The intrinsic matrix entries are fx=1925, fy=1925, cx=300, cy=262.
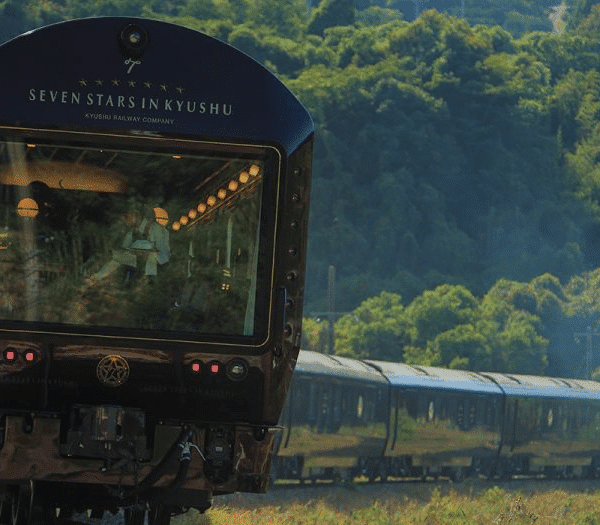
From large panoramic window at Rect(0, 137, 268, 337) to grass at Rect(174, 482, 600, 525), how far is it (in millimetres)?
8593

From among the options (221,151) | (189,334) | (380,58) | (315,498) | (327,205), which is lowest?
(315,498)

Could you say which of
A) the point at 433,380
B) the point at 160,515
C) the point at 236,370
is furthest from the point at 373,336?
the point at 236,370

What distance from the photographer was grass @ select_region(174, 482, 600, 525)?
2361cm

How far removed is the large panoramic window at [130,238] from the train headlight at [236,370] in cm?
17

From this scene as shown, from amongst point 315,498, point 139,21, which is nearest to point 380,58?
point 315,498

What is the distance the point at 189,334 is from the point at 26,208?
3.88 ft

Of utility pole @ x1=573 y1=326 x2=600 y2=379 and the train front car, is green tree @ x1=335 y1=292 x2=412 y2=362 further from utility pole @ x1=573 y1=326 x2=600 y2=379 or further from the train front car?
the train front car

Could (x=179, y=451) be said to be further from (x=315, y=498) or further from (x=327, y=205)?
(x=327, y=205)

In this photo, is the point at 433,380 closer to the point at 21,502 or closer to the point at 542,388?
the point at 542,388

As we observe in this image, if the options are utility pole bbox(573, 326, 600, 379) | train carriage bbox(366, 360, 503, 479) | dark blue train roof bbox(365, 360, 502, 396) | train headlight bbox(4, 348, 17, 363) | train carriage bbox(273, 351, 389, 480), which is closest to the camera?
train headlight bbox(4, 348, 17, 363)

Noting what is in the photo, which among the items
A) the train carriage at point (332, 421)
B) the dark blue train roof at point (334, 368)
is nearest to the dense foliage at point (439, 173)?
the dark blue train roof at point (334, 368)

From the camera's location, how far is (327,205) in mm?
92188

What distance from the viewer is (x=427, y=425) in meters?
34.6

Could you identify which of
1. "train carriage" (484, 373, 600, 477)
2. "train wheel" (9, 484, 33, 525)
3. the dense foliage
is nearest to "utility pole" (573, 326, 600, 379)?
the dense foliage
